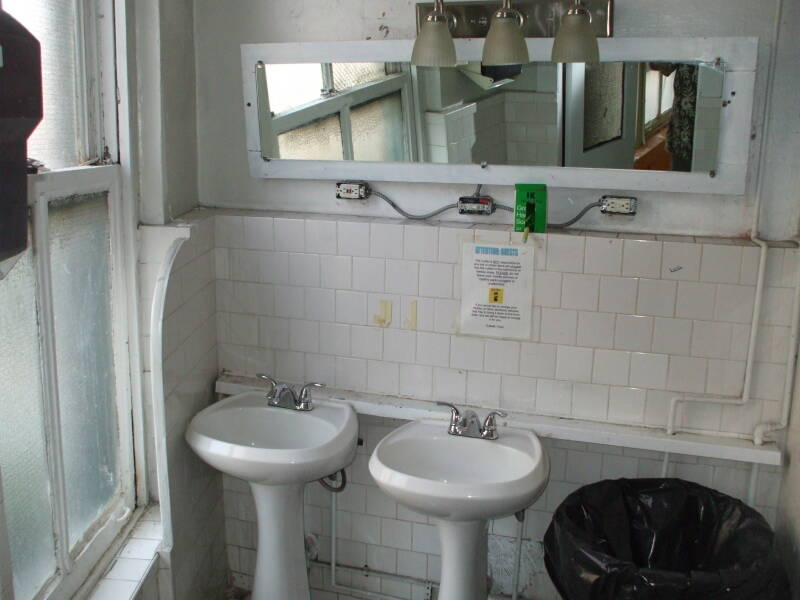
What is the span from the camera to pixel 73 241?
2012 mm

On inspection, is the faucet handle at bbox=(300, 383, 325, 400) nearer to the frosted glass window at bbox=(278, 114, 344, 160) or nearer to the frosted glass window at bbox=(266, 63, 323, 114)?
the frosted glass window at bbox=(278, 114, 344, 160)

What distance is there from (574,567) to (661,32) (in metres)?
1.46

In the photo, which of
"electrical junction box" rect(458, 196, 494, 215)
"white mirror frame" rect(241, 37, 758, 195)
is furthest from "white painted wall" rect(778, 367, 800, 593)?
"electrical junction box" rect(458, 196, 494, 215)

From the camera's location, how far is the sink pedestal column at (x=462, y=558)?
2205 mm

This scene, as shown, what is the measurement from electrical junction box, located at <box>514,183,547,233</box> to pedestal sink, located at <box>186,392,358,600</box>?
78 cm

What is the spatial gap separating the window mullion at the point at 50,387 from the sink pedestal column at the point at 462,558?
0.98 meters

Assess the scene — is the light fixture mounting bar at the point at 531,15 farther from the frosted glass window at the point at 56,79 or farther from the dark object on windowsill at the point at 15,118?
the dark object on windowsill at the point at 15,118

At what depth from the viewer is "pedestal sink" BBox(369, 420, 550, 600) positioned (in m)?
2.02

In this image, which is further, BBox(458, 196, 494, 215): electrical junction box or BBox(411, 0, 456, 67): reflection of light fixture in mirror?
BBox(458, 196, 494, 215): electrical junction box

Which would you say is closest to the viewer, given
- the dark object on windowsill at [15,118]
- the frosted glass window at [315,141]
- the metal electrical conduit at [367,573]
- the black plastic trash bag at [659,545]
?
the dark object on windowsill at [15,118]

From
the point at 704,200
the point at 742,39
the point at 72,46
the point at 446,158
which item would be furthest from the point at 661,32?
the point at 72,46

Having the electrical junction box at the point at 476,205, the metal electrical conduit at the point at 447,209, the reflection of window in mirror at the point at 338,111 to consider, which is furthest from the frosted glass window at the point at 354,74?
the electrical junction box at the point at 476,205

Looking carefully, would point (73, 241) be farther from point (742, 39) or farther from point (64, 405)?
point (742, 39)

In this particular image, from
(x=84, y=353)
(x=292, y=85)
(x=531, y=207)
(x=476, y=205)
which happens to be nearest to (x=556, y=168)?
(x=531, y=207)
